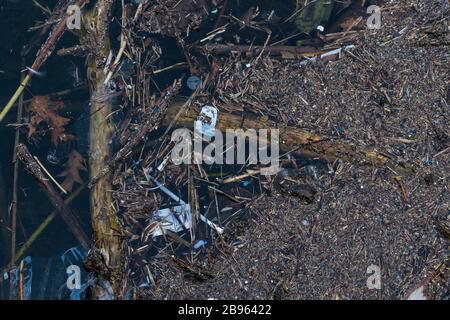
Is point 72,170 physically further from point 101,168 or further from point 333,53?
point 333,53

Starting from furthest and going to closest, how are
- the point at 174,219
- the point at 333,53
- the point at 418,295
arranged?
1. the point at 333,53
2. the point at 174,219
3. the point at 418,295

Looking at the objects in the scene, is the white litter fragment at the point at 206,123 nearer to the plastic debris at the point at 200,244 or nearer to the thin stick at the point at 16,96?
the plastic debris at the point at 200,244

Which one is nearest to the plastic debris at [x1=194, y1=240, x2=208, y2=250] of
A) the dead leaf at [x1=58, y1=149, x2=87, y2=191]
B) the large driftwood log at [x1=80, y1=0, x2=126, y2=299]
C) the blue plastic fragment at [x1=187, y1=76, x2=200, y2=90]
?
the large driftwood log at [x1=80, y1=0, x2=126, y2=299]

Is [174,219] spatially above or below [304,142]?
below

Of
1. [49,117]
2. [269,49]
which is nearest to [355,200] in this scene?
[269,49]

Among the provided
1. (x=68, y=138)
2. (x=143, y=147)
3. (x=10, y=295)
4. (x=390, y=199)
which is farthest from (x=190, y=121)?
(x=10, y=295)

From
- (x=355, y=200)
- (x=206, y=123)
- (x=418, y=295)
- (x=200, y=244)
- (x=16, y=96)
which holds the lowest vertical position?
(x=418, y=295)

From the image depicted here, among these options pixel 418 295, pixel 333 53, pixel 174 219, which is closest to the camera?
pixel 418 295
